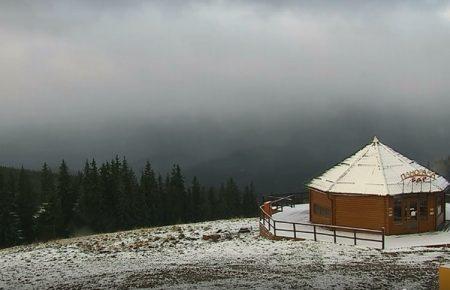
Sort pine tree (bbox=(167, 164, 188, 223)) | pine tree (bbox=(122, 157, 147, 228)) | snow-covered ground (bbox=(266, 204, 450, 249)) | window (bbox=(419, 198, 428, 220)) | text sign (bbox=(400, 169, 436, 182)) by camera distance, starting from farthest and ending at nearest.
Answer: pine tree (bbox=(167, 164, 188, 223)) → pine tree (bbox=(122, 157, 147, 228)) → text sign (bbox=(400, 169, 436, 182)) → window (bbox=(419, 198, 428, 220)) → snow-covered ground (bbox=(266, 204, 450, 249))

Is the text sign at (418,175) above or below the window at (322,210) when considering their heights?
above

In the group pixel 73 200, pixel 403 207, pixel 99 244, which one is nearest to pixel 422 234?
pixel 403 207

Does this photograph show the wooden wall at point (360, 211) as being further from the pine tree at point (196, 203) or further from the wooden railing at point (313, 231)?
the pine tree at point (196, 203)

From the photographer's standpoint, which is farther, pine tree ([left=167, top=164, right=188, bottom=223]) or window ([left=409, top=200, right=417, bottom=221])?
pine tree ([left=167, top=164, right=188, bottom=223])

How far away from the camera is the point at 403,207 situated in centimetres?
3291

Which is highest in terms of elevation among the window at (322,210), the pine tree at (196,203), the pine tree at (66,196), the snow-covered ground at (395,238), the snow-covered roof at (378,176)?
the snow-covered roof at (378,176)

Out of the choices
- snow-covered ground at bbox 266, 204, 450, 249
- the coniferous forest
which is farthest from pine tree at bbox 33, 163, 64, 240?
snow-covered ground at bbox 266, 204, 450, 249

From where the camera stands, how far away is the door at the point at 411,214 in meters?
32.9

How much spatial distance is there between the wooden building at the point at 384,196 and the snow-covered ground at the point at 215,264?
479 centimetres

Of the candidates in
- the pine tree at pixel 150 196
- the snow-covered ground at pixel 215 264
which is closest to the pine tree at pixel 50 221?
the pine tree at pixel 150 196

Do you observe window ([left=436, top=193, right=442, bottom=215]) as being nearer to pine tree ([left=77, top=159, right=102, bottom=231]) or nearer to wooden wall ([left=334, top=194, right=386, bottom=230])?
wooden wall ([left=334, top=194, right=386, bottom=230])

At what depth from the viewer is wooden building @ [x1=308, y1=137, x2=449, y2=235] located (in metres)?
32.8

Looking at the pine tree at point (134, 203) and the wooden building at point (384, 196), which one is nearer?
the wooden building at point (384, 196)

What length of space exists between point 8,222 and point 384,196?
55.6 metres
